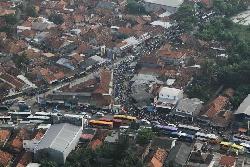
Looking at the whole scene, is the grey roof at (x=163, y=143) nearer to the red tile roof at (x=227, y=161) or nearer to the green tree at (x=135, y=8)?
the red tile roof at (x=227, y=161)

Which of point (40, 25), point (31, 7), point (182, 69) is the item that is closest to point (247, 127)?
point (182, 69)

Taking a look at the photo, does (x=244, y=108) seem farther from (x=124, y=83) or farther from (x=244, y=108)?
(x=124, y=83)

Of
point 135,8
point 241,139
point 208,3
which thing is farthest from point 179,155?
point 208,3

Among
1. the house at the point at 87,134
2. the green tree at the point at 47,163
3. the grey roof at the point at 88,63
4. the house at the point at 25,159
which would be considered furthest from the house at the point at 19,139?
the grey roof at the point at 88,63

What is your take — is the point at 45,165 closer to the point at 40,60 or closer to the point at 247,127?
the point at 247,127

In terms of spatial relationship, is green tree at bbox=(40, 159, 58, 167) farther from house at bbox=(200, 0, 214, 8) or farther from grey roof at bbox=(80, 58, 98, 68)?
house at bbox=(200, 0, 214, 8)

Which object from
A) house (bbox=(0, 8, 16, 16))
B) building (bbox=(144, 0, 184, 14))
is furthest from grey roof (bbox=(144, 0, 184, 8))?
house (bbox=(0, 8, 16, 16))
